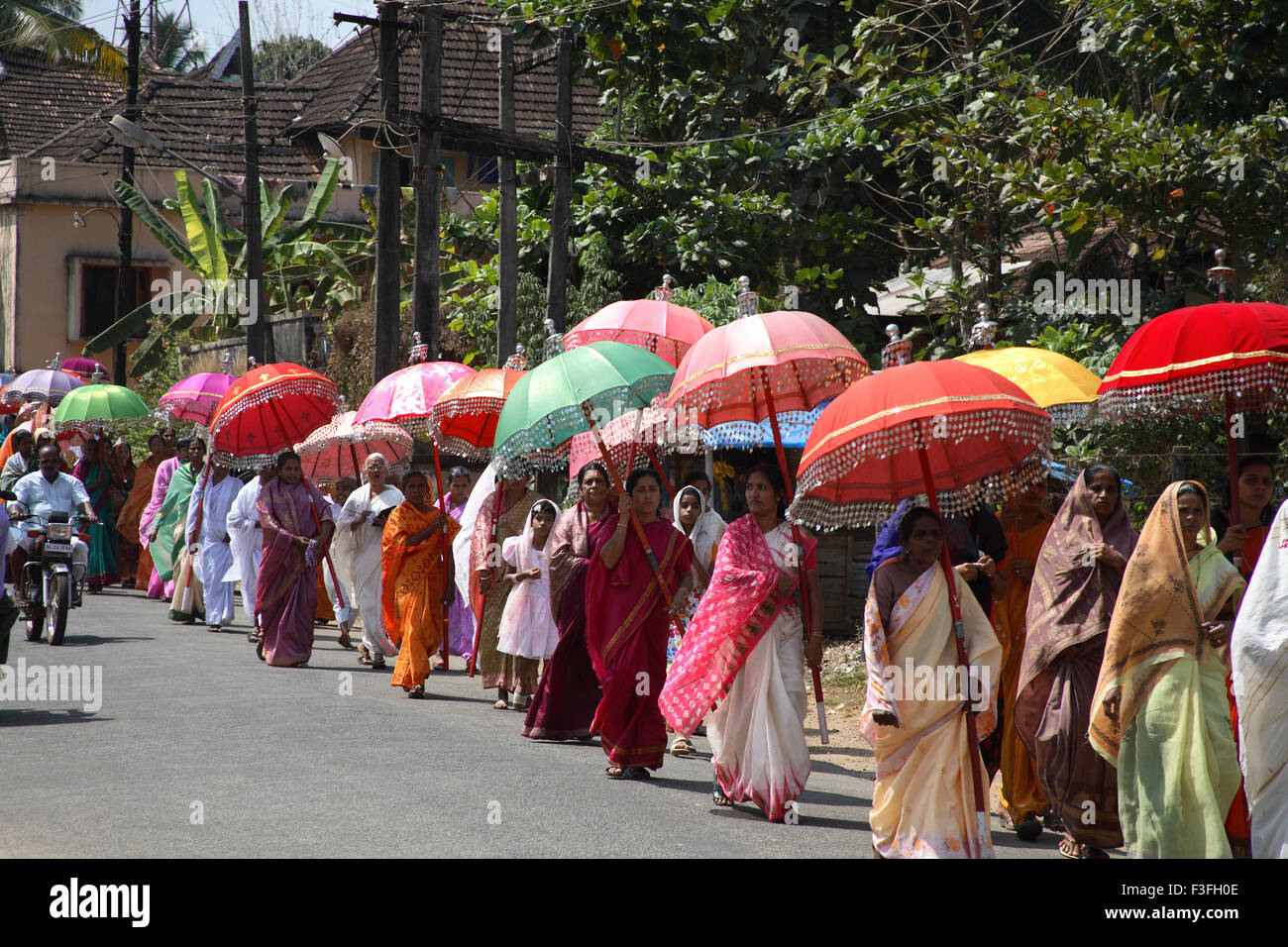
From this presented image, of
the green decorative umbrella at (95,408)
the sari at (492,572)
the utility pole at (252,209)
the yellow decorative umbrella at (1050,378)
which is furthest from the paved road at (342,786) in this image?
the utility pole at (252,209)

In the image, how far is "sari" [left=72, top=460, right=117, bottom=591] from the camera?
1872 centimetres

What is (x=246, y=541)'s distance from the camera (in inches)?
601

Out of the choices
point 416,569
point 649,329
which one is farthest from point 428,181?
point 416,569

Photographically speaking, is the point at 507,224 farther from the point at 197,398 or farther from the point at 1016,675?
the point at 1016,675

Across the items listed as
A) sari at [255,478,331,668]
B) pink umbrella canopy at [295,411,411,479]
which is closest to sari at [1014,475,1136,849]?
pink umbrella canopy at [295,411,411,479]

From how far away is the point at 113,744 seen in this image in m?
8.62

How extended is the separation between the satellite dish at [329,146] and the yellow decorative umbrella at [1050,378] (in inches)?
890

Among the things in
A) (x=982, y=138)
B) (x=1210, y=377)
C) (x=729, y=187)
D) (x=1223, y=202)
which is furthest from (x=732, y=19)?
(x=1210, y=377)

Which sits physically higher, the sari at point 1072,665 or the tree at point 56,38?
the tree at point 56,38

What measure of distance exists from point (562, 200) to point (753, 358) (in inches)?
378

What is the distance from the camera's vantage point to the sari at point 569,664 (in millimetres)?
9672

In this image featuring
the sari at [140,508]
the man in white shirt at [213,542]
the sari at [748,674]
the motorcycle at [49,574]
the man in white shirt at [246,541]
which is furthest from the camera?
the sari at [140,508]

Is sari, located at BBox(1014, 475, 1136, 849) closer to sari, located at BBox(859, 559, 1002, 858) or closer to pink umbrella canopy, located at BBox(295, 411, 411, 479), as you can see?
sari, located at BBox(859, 559, 1002, 858)

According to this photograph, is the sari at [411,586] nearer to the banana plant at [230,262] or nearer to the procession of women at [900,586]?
the procession of women at [900,586]
